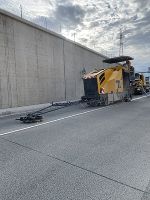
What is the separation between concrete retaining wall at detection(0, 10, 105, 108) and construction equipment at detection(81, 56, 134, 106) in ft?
13.7

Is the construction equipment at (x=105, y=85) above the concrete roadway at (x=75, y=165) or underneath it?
above

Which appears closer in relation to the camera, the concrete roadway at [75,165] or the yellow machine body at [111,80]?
the concrete roadway at [75,165]

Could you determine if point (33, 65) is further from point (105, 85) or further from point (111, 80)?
point (111, 80)

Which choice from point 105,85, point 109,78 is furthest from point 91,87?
point 109,78

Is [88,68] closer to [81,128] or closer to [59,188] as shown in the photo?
[81,128]

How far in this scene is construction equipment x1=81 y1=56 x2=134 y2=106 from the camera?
19.6 m

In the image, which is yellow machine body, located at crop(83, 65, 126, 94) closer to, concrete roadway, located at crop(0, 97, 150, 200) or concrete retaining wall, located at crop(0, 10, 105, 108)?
concrete retaining wall, located at crop(0, 10, 105, 108)

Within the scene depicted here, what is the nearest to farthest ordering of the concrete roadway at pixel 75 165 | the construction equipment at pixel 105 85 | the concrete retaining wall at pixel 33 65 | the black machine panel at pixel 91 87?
the concrete roadway at pixel 75 165 < the concrete retaining wall at pixel 33 65 < the construction equipment at pixel 105 85 < the black machine panel at pixel 91 87

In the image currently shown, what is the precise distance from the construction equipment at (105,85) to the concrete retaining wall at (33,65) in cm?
418

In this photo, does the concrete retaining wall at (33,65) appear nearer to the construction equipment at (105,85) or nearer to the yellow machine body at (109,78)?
the construction equipment at (105,85)

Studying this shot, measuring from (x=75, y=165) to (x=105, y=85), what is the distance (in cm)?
1500

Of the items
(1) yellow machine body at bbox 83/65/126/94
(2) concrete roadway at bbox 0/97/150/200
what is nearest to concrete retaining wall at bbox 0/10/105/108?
(1) yellow machine body at bbox 83/65/126/94

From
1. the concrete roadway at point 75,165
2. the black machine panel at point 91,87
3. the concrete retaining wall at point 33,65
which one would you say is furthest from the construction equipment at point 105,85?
the concrete roadway at point 75,165

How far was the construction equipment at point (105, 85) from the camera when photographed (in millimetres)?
19625
